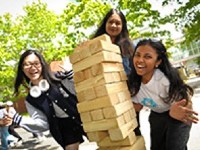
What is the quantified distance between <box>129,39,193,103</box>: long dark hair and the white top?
38mm

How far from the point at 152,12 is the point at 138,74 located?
41.2ft

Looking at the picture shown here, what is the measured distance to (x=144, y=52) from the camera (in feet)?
7.83

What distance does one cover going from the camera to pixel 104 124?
2.17m

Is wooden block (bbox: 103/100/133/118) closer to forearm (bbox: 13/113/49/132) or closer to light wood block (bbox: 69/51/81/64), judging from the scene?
light wood block (bbox: 69/51/81/64)

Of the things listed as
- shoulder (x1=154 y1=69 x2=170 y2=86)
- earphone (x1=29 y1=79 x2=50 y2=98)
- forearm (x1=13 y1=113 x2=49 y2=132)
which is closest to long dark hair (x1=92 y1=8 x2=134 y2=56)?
shoulder (x1=154 y1=69 x2=170 y2=86)

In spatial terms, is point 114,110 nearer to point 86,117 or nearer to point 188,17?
point 86,117

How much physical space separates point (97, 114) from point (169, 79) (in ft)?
2.11

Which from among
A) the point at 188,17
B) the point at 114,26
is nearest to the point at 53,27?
the point at 188,17

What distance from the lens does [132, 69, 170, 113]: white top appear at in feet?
7.74

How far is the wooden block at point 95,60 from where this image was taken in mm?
2131

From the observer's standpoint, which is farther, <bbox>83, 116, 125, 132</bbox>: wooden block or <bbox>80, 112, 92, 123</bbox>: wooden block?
<bbox>80, 112, 92, 123</bbox>: wooden block

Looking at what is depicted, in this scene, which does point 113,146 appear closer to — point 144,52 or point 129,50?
point 144,52

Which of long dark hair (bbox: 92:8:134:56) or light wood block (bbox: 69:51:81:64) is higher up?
long dark hair (bbox: 92:8:134:56)

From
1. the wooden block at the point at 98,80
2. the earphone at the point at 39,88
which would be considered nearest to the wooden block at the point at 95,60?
the wooden block at the point at 98,80
